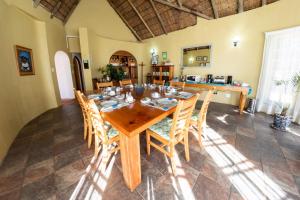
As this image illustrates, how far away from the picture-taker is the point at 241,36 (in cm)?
363

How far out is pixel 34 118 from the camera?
10.7 ft

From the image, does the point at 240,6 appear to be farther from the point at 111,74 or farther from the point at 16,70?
the point at 16,70

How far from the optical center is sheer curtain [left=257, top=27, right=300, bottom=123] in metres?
2.80

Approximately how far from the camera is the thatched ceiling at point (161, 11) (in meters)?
3.52

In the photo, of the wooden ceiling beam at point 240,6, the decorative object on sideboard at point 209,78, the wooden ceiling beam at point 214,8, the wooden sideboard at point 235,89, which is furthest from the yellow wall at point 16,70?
the wooden ceiling beam at point 240,6

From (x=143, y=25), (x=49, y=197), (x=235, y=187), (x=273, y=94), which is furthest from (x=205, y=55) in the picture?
(x=49, y=197)

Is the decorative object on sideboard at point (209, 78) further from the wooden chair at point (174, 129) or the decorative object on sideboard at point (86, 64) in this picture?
the decorative object on sideboard at point (86, 64)

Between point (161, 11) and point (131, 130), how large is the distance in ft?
16.4

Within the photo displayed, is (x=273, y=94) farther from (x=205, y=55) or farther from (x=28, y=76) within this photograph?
(x=28, y=76)

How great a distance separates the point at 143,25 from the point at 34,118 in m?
5.19

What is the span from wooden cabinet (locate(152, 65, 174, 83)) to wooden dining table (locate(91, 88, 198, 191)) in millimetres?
3928

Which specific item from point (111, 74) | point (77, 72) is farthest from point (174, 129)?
point (77, 72)

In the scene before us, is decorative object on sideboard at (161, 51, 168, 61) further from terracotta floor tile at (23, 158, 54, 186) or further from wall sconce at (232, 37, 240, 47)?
terracotta floor tile at (23, 158, 54, 186)

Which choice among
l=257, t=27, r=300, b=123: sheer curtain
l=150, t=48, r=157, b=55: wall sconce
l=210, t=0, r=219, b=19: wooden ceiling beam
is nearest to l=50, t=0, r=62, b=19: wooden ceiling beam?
l=150, t=48, r=157, b=55: wall sconce
